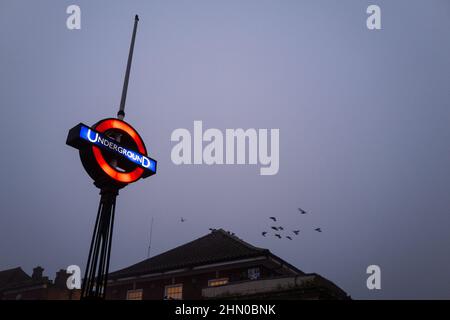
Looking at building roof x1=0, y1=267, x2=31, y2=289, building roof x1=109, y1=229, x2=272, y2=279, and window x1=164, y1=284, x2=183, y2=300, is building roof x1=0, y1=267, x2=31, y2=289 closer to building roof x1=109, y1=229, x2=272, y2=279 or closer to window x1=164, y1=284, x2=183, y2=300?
building roof x1=109, y1=229, x2=272, y2=279

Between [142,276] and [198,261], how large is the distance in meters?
6.09

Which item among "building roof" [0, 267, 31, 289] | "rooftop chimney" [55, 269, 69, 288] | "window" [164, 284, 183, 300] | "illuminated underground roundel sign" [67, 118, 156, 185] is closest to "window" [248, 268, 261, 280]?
"window" [164, 284, 183, 300]

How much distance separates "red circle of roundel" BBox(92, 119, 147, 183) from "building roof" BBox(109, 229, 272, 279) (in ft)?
64.5

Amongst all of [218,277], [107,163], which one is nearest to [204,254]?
[218,277]

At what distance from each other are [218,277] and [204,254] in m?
3.16

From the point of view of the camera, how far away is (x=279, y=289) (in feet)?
73.9

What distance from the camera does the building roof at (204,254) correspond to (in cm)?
2972

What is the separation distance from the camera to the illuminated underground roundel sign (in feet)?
29.5

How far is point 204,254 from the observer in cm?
3241

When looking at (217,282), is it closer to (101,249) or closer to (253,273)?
(253,273)
